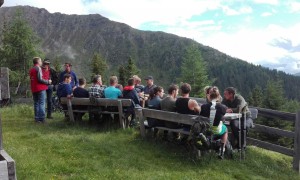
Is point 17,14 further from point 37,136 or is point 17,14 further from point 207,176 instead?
point 207,176

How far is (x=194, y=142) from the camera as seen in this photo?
7.85m

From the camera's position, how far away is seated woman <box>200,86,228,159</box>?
26.2 ft

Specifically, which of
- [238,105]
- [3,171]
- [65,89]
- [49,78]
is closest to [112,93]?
[65,89]

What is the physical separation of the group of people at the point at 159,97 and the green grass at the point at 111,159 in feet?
2.32

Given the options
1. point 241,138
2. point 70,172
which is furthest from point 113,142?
point 241,138

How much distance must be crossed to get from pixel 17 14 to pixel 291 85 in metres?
161

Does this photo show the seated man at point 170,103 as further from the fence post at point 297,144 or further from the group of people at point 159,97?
the fence post at point 297,144

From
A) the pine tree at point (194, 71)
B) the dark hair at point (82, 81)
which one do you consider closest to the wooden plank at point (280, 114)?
the dark hair at point (82, 81)

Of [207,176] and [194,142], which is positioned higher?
[194,142]

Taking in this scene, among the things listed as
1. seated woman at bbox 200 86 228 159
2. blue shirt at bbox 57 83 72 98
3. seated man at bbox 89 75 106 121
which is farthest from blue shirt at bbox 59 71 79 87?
seated woman at bbox 200 86 228 159

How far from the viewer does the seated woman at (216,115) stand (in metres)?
7.98

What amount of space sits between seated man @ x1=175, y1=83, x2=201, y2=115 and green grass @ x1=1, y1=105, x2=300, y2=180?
94 cm

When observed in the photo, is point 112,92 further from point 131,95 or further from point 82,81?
point 82,81

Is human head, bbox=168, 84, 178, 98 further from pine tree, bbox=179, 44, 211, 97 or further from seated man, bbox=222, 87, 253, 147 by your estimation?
pine tree, bbox=179, 44, 211, 97
